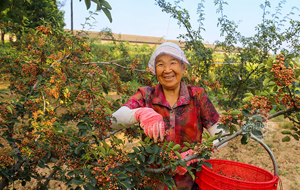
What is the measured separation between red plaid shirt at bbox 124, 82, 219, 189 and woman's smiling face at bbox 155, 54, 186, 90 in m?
0.11

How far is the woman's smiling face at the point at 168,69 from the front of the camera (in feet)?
5.75

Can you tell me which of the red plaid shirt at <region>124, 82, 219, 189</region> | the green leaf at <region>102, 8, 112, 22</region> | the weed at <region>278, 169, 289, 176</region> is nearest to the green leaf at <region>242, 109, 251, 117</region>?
the red plaid shirt at <region>124, 82, 219, 189</region>

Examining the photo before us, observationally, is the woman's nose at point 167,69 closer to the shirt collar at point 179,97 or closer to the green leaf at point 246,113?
the shirt collar at point 179,97

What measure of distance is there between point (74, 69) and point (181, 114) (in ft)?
5.83

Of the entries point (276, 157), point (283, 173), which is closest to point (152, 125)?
point (283, 173)

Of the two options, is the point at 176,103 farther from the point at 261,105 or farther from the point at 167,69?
the point at 261,105

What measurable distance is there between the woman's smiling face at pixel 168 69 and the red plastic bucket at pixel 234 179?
663mm

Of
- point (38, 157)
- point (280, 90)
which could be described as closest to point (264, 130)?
point (280, 90)

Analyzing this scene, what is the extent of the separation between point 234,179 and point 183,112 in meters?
0.62

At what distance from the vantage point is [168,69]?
1738 mm

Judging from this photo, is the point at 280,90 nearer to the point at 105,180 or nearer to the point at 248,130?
the point at 248,130

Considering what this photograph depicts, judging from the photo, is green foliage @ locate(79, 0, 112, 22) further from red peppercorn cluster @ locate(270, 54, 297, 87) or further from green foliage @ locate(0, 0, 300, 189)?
red peppercorn cluster @ locate(270, 54, 297, 87)

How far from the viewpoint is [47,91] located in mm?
2016

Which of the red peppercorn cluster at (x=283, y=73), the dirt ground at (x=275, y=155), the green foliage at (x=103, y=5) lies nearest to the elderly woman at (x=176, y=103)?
the red peppercorn cluster at (x=283, y=73)
